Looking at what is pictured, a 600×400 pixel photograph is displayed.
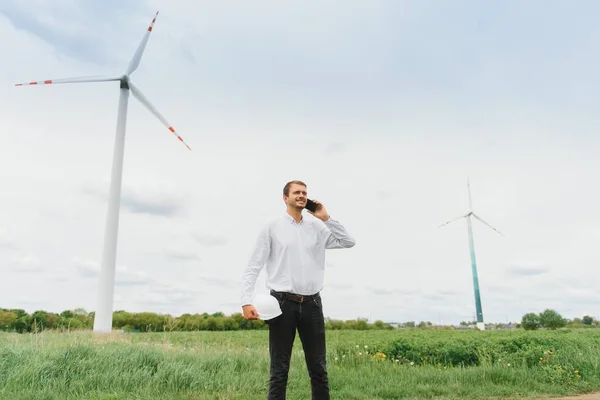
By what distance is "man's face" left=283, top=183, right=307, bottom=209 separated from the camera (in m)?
4.85

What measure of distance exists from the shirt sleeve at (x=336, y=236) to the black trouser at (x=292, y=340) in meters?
0.63

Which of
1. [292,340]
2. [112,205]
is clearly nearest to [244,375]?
[292,340]

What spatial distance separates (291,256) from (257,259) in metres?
0.33

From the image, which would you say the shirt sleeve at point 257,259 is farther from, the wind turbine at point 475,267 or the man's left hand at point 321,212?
the wind turbine at point 475,267

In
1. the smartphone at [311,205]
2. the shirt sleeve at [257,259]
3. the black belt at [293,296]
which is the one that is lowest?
the black belt at [293,296]

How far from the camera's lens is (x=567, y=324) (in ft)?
210

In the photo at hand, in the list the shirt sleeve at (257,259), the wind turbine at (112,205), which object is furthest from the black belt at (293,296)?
the wind turbine at (112,205)

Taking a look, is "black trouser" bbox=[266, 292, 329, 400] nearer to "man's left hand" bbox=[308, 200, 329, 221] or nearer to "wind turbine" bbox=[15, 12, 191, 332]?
"man's left hand" bbox=[308, 200, 329, 221]

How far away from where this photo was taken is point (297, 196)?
4855 millimetres

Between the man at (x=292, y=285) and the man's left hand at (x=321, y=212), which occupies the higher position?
the man's left hand at (x=321, y=212)

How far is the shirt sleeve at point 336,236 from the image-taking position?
5.06 m

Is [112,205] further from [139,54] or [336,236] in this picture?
[336,236]

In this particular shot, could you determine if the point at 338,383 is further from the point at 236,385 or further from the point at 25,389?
the point at 25,389

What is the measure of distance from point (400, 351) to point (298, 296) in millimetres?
7178
